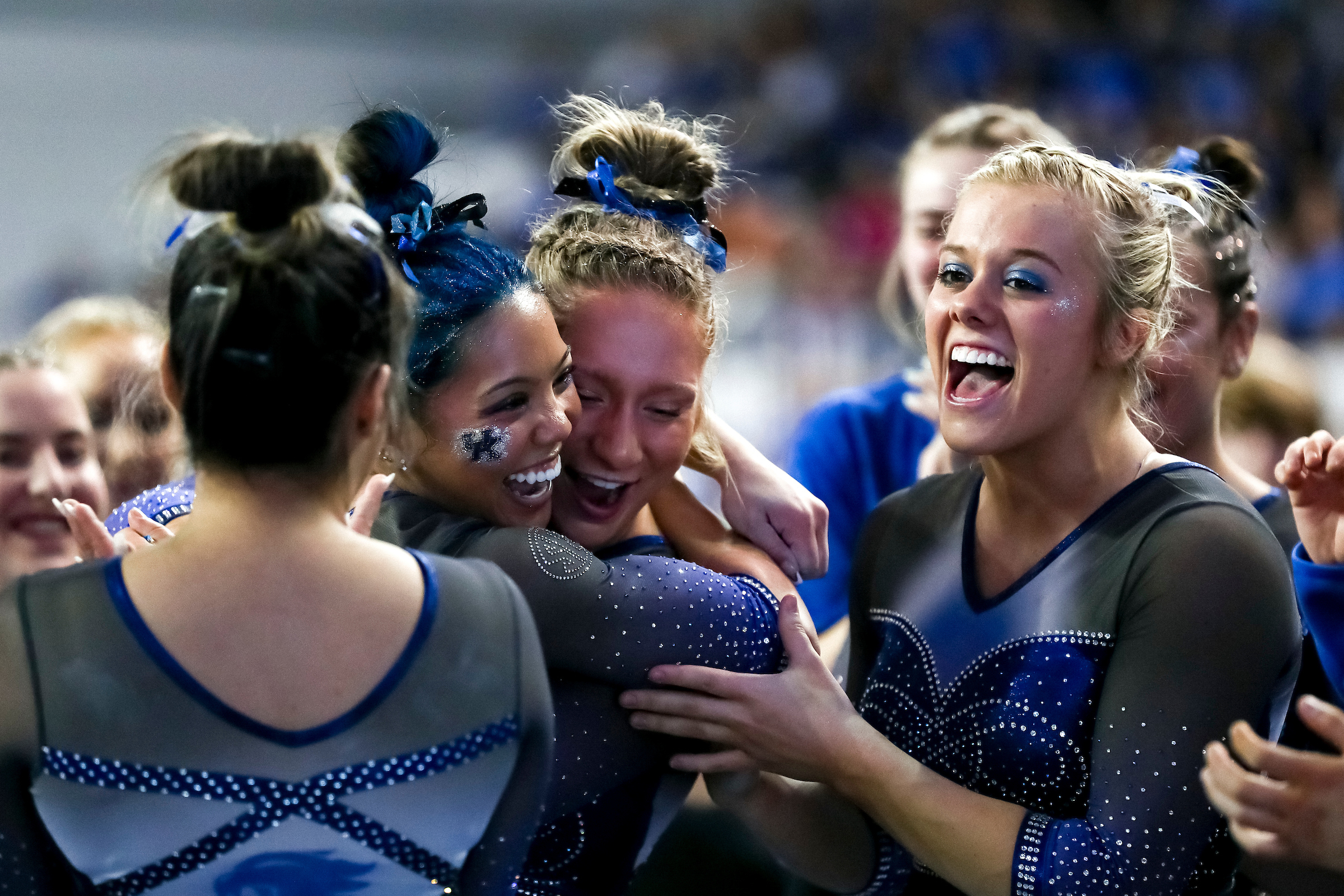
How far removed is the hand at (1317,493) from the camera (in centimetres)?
172

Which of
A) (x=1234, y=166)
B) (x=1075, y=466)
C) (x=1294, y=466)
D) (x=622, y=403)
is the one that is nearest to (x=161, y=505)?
(x=622, y=403)

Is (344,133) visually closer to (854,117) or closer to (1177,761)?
(1177,761)

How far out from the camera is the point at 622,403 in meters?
1.80

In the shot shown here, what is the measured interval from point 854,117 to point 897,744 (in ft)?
22.5

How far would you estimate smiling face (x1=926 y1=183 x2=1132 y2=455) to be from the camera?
68.1 inches

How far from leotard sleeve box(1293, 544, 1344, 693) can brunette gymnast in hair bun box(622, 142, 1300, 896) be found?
4.8 inches

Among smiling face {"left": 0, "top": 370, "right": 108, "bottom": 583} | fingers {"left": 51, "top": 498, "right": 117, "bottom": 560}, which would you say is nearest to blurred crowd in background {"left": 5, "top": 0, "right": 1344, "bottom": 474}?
smiling face {"left": 0, "top": 370, "right": 108, "bottom": 583}

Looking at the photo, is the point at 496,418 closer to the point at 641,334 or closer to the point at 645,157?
the point at 641,334

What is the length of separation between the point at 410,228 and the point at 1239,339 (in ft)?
4.62

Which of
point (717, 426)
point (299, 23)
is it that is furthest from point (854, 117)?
point (717, 426)

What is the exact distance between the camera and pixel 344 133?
166 cm

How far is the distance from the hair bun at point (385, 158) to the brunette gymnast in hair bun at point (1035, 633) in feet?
2.19

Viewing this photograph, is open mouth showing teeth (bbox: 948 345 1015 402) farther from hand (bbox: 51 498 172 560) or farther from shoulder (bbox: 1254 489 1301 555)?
hand (bbox: 51 498 172 560)

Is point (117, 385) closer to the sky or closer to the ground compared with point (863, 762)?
closer to the ground
